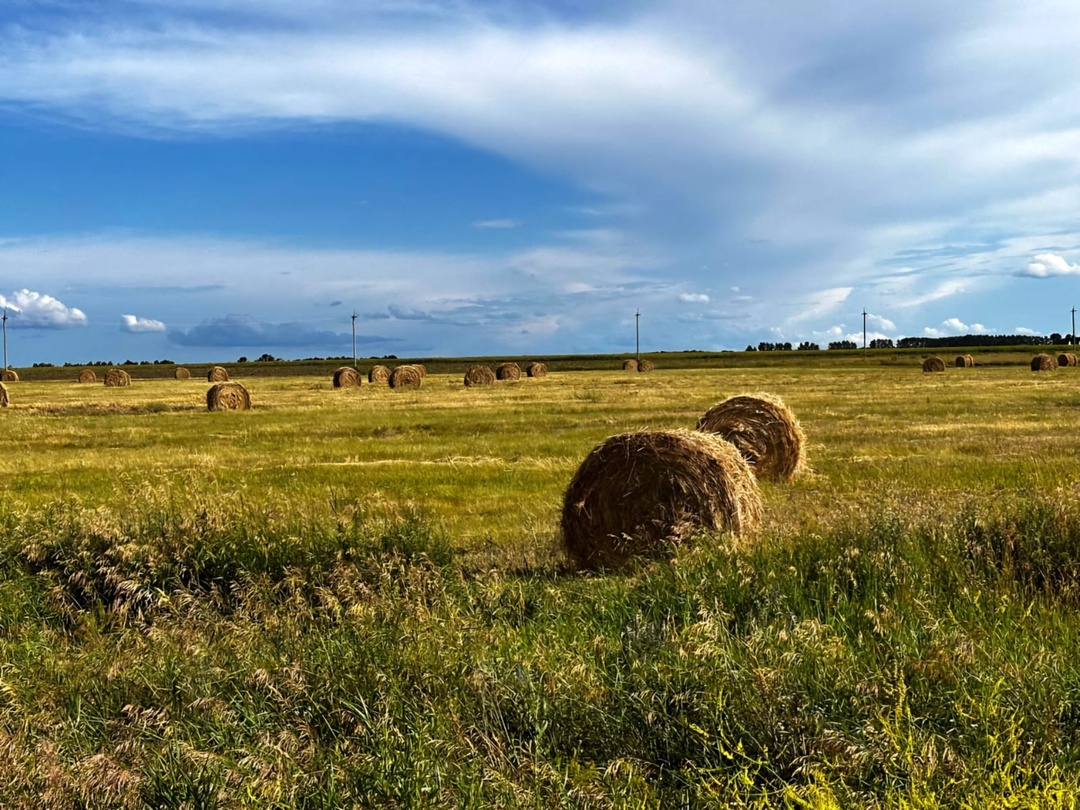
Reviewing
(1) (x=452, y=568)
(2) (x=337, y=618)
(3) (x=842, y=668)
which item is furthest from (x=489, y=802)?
(1) (x=452, y=568)

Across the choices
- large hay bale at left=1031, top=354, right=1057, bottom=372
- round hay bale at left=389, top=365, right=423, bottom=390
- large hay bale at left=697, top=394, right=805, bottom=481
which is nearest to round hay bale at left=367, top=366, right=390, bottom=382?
round hay bale at left=389, top=365, right=423, bottom=390

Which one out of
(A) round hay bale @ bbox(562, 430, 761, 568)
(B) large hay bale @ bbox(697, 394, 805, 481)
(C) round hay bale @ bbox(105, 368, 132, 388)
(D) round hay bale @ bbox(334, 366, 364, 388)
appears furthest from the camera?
(C) round hay bale @ bbox(105, 368, 132, 388)

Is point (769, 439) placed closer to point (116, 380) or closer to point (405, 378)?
point (405, 378)

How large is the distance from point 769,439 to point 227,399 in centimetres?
2578

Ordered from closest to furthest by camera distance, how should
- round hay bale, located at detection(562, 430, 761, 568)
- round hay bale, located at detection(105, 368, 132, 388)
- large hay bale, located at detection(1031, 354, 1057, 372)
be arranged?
round hay bale, located at detection(562, 430, 761, 568)
large hay bale, located at detection(1031, 354, 1057, 372)
round hay bale, located at detection(105, 368, 132, 388)

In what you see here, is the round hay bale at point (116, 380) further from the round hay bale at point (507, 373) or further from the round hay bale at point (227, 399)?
the round hay bale at point (227, 399)

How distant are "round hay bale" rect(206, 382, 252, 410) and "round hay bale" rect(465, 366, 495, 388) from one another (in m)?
17.9

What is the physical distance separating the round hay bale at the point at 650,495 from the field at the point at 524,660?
0.45 m

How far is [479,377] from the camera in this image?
53.9m

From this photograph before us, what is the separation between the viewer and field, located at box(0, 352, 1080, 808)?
165 inches

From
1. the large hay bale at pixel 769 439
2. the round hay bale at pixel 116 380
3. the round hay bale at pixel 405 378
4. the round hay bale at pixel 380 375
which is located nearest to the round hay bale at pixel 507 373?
the round hay bale at pixel 380 375

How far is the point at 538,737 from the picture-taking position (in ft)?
14.8

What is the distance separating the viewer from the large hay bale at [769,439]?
15586 millimetres

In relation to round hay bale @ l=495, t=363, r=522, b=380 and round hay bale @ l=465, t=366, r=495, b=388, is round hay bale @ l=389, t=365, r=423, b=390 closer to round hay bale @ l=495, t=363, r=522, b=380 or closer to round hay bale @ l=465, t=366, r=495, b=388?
round hay bale @ l=465, t=366, r=495, b=388
